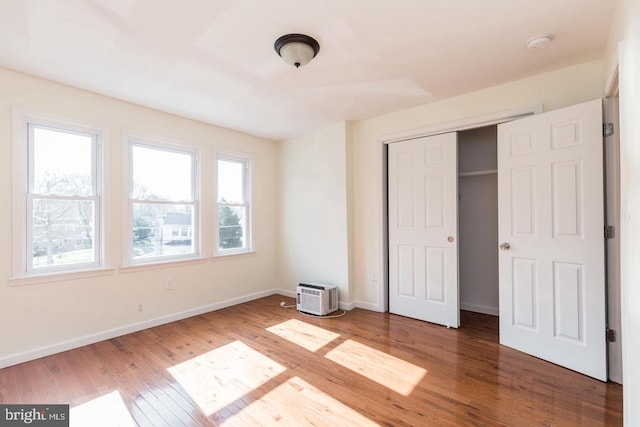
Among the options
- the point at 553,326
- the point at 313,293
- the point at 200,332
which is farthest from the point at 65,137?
the point at 553,326

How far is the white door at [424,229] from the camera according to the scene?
332 centimetres

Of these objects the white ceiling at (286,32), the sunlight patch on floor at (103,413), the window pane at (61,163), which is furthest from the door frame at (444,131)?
the window pane at (61,163)

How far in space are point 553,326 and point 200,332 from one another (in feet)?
11.1

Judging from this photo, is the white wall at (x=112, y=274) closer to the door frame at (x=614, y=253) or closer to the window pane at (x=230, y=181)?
the window pane at (x=230, y=181)

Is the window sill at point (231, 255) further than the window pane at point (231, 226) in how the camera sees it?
No

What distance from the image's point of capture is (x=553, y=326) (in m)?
2.47

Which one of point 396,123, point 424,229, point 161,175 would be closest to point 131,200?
point 161,175

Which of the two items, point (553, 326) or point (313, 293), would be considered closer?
point (553, 326)

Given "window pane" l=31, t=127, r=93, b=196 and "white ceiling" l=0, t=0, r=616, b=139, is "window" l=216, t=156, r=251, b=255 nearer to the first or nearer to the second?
"white ceiling" l=0, t=0, r=616, b=139

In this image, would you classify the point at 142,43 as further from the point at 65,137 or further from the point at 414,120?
the point at 414,120

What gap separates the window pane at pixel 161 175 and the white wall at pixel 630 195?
4045mm

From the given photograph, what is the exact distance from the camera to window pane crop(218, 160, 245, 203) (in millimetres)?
4258

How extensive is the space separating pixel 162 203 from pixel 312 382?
2.69 m

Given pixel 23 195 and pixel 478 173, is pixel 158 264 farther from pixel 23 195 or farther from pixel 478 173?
pixel 478 173
